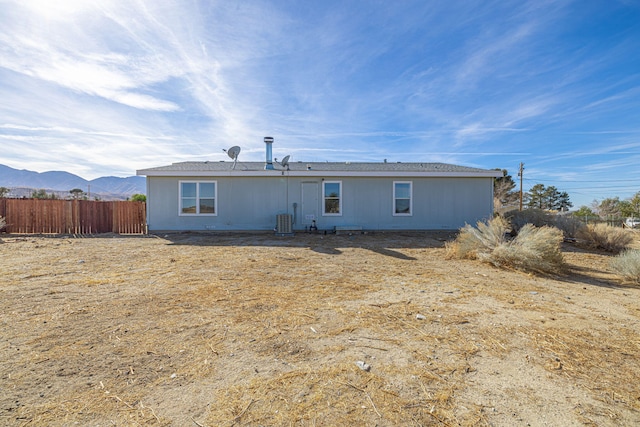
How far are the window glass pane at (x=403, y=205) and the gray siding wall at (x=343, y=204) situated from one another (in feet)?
0.79

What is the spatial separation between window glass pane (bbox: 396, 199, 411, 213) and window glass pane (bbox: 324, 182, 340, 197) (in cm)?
251

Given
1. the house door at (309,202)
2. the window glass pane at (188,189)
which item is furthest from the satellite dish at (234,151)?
the house door at (309,202)

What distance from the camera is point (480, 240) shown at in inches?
271

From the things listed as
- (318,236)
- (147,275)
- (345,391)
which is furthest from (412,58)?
(345,391)

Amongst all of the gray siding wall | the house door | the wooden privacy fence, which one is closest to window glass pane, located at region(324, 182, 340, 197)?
the gray siding wall

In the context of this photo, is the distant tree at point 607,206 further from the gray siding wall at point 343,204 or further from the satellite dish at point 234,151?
the satellite dish at point 234,151

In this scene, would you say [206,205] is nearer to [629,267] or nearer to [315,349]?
[315,349]

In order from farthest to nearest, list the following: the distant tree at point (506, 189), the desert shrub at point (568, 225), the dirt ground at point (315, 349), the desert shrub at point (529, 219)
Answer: the distant tree at point (506, 189)
the desert shrub at point (529, 219)
the desert shrub at point (568, 225)
the dirt ground at point (315, 349)

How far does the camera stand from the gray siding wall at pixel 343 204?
38.1ft

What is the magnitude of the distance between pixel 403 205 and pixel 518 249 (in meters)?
6.10

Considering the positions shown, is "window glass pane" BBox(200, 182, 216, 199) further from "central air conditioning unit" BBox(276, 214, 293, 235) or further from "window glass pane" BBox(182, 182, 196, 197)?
"central air conditioning unit" BBox(276, 214, 293, 235)

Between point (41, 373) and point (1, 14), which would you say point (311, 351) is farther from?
point (1, 14)

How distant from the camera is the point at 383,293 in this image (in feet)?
14.4

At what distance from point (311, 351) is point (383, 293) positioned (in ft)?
6.81
